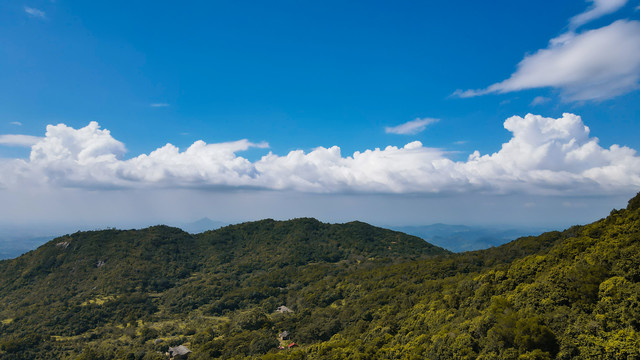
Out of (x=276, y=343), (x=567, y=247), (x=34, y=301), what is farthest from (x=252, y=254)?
(x=567, y=247)

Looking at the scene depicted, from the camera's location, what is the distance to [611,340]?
16.0 m

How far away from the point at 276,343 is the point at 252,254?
260 feet

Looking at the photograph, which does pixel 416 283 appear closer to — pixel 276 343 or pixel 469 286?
pixel 469 286

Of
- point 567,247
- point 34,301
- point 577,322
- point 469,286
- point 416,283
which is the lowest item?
point 34,301

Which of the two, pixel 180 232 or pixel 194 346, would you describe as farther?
pixel 180 232

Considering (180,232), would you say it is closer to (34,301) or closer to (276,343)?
(34,301)

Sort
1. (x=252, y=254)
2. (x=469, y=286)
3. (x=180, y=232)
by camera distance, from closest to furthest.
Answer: (x=469, y=286) → (x=252, y=254) → (x=180, y=232)

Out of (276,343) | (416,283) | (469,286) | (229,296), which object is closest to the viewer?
(469,286)

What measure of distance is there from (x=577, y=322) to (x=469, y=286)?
17427 millimetres

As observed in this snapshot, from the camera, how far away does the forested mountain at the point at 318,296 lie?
20.5 m

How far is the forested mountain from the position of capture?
20.5 meters

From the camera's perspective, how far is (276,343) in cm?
4741

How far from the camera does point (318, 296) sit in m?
70.2

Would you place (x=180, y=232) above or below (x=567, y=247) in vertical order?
below
